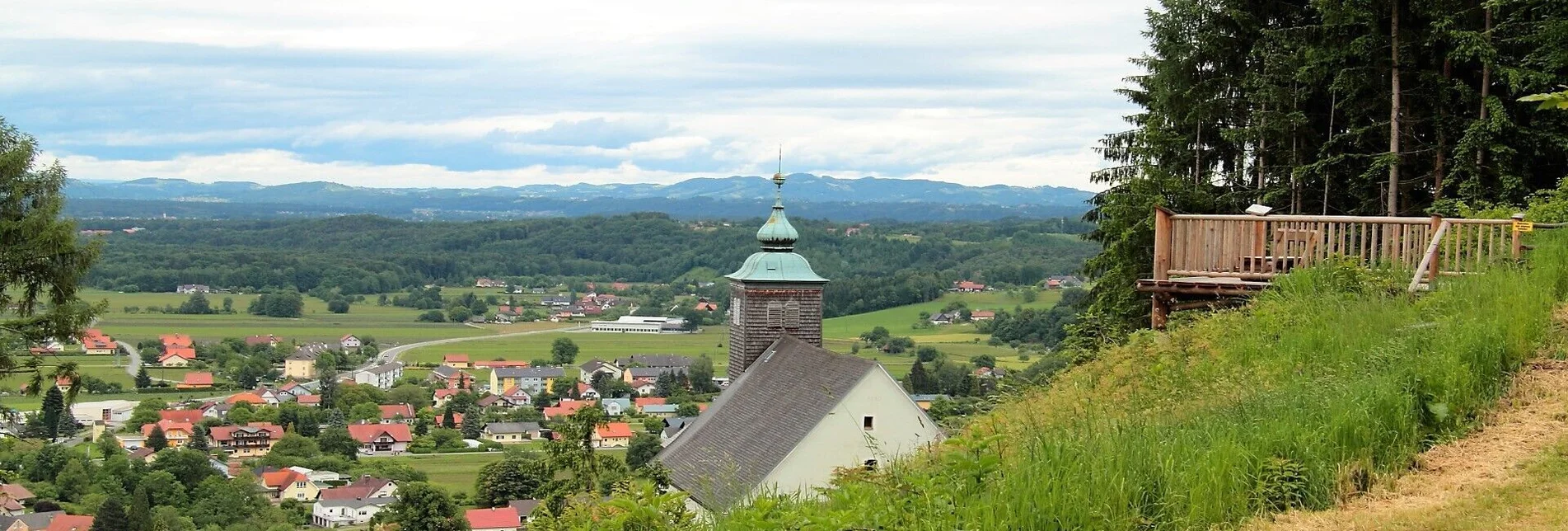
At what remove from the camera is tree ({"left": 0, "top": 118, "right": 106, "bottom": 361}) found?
16.8 metres

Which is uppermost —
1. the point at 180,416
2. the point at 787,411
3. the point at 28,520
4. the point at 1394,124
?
the point at 1394,124

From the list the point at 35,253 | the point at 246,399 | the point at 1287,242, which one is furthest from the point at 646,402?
the point at 1287,242

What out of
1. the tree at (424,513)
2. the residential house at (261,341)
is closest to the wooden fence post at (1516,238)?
the tree at (424,513)

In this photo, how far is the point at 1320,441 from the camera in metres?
6.53

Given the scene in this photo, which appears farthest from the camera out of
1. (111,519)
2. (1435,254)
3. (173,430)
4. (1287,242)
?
(173,430)

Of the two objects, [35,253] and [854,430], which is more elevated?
[35,253]

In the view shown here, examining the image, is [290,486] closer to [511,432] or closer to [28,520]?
[28,520]

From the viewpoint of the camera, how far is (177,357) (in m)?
99.2

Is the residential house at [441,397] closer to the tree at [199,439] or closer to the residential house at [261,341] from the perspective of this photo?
the tree at [199,439]

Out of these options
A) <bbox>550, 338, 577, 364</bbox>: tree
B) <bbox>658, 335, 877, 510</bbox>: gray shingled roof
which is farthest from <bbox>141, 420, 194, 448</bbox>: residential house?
<bbox>658, 335, 877, 510</bbox>: gray shingled roof

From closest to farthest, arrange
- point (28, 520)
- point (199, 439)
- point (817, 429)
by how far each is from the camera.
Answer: point (817, 429)
point (28, 520)
point (199, 439)

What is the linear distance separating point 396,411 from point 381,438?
955 centimetres

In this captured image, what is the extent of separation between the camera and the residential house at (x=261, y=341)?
106 meters

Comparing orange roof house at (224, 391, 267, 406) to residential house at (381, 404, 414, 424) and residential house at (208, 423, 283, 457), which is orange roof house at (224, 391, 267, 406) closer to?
residential house at (208, 423, 283, 457)
